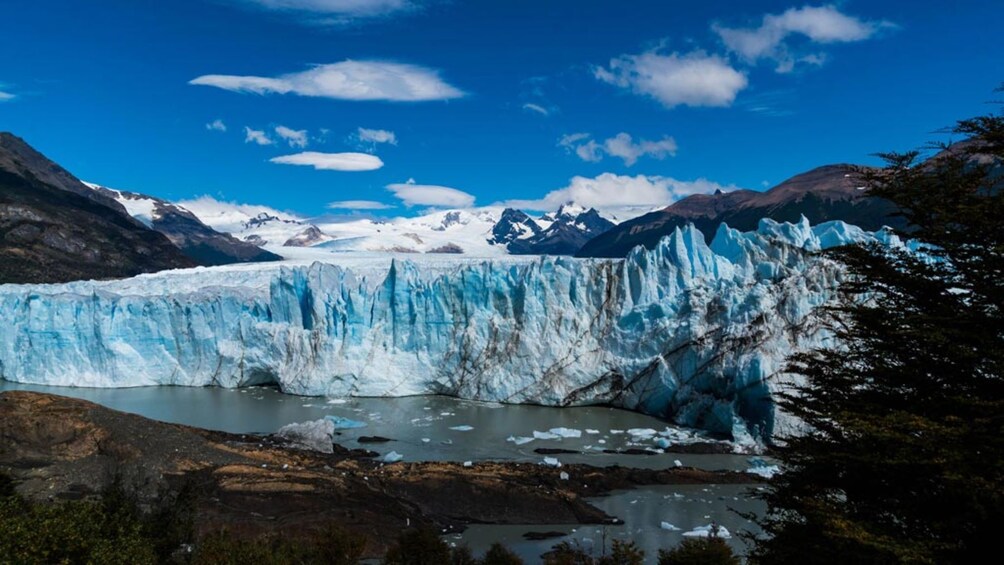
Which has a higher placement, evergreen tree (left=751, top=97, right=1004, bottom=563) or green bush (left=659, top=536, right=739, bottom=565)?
evergreen tree (left=751, top=97, right=1004, bottom=563)

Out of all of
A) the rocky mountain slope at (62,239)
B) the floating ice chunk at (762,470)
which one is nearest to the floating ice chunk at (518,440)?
the floating ice chunk at (762,470)

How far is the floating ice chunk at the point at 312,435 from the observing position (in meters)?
19.0

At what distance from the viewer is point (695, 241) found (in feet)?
93.2

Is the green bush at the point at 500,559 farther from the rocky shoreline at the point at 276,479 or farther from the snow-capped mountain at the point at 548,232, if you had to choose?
the snow-capped mountain at the point at 548,232

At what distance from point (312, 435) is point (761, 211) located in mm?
74858

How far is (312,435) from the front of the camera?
63.4 ft

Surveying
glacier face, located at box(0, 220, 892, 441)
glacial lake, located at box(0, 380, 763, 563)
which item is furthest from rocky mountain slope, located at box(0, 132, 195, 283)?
glacial lake, located at box(0, 380, 763, 563)

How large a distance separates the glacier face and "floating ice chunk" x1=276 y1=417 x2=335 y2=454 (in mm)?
7979

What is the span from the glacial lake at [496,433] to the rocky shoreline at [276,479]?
70cm

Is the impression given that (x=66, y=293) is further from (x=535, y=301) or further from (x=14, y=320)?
(x=535, y=301)

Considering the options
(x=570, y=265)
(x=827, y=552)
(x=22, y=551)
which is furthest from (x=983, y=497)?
(x=570, y=265)

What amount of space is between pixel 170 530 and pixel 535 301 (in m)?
18.3

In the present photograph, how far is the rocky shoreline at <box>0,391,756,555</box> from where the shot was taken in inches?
528

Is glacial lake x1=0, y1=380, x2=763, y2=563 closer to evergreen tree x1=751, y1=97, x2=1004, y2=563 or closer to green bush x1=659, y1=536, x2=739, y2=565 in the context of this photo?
green bush x1=659, y1=536, x2=739, y2=565
